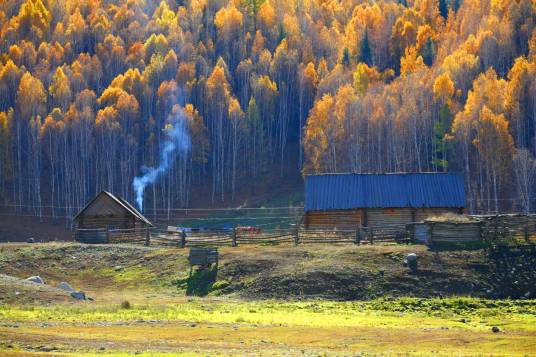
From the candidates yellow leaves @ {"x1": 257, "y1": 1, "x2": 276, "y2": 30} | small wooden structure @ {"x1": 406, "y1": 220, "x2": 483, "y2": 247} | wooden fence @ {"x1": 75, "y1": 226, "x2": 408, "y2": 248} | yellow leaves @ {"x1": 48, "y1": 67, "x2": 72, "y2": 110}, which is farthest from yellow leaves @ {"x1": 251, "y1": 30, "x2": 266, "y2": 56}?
small wooden structure @ {"x1": 406, "y1": 220, "x2": 483, "y2": 247}

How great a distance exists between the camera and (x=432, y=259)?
2031 inches

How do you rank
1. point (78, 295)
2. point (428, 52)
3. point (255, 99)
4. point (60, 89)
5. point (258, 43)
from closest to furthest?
1. point (78, 295)
2. point (255, 99)
3. point (60, 89)
4. point (428, 52)
5. point (258, 43)

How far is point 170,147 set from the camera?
116 m

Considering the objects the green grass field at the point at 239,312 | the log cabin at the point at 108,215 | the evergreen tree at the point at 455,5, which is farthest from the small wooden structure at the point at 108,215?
the evergreen tree at the point at 455,5

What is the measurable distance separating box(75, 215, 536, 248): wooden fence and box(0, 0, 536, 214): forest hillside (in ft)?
110

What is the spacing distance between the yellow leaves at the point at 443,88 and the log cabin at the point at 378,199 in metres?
38.9

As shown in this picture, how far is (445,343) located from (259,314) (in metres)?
10.1

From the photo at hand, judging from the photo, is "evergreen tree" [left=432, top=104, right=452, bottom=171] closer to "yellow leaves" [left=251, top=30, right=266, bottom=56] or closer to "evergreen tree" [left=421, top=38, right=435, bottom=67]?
"evergreen tree" [left=421, top=38, right=435, bottom=67]

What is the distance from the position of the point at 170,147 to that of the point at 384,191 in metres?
52.5

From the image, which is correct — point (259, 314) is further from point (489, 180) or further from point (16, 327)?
point (489, 180)

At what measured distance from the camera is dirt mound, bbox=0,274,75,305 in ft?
141

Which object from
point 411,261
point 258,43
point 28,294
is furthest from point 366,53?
point 28,294

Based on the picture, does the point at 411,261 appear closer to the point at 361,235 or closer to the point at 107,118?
the point at 361,235

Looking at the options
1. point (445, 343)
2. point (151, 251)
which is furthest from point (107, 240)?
point (445, 343)
